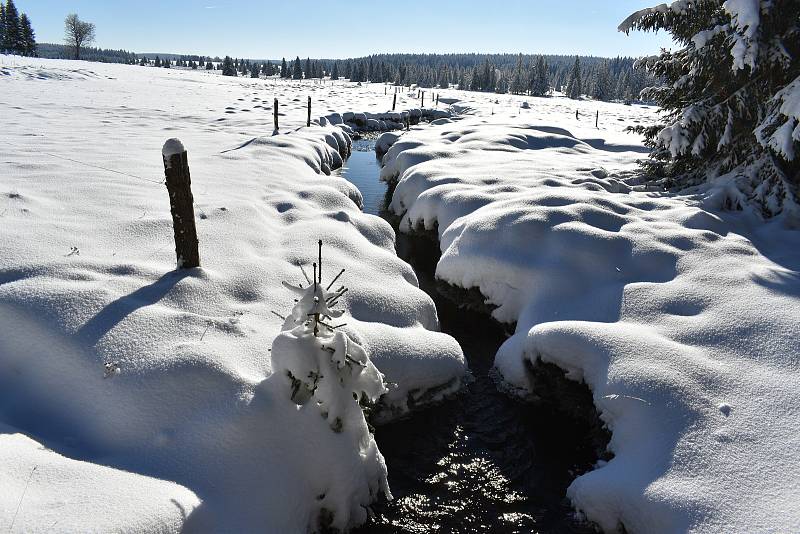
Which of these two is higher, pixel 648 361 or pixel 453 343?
pixel 648 361

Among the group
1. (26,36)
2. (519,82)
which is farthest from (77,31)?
(519,82)

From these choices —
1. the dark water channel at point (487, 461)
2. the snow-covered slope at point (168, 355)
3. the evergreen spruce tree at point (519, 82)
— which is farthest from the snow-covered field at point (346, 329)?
the evergreen spruce tree at point (519, 82)

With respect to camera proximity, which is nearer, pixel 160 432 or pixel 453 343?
pixel 160 432

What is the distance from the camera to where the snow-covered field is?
4188 mm

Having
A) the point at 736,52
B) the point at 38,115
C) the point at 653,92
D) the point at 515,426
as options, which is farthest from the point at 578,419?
the point at 38,115

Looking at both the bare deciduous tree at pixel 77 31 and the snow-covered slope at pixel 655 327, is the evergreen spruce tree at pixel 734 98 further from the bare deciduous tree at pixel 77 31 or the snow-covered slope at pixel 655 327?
the bare deciduous tree at pixel 77 31

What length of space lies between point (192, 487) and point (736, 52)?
12.5 m

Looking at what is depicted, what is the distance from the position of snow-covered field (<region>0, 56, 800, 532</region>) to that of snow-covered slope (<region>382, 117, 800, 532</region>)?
0.09 ft

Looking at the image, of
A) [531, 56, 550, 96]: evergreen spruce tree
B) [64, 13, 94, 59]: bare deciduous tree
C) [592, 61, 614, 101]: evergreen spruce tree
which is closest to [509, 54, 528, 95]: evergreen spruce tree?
[531, 56, 550, 96]: evergreen spruce tree

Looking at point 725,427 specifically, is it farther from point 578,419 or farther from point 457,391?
point 457,391

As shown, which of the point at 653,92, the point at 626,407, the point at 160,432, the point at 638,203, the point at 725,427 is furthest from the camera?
the point at 653,92

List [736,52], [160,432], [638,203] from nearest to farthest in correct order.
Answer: [160,432] → [736,52] → [638,203]

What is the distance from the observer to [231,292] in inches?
267

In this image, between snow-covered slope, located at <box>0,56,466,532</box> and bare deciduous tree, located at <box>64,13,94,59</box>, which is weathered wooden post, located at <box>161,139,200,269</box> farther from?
bare deciduous tree, located at <box>64,13,94,59</box>
